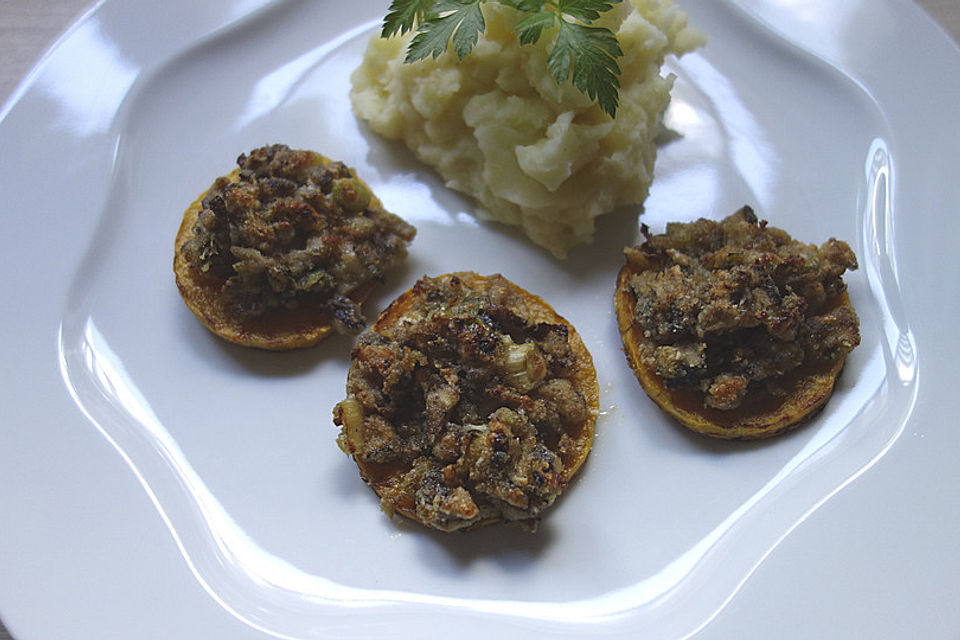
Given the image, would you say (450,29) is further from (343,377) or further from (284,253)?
(343,377)

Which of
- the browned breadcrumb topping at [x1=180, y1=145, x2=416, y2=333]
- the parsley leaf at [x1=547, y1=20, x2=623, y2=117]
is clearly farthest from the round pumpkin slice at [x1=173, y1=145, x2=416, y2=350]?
the parsley leaf at [x1=547, y1=20, x2=623, y2=117]

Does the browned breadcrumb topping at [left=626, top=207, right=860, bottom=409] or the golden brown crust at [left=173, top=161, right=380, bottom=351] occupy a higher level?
the browned breadcrumb topping at [left=626, top=207, right=860, bottom=409]

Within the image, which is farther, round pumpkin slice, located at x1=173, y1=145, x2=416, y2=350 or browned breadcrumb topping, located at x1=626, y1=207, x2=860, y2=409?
round pumpkin slice, located at x1=173, y1=145, x2=416, y2=350

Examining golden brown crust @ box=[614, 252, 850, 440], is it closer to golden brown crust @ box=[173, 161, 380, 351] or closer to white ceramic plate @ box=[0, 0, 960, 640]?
white ceramic plate @ box=[0, 0, 960, 640]

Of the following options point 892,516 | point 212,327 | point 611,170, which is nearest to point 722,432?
point 892,516

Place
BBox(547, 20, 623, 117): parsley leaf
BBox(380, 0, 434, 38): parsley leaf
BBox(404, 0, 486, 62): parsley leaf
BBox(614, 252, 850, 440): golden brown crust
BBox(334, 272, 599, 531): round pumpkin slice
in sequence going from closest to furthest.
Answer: BBox(334, 272, 599, 531): round pumpkin slice < BBox(614, 252, 850, 440): golden brown crust < BBox(547, 20, 623, 117): parsley leaf < BBox(404, 0, 486, 62): parsley leaf < BBox(380, 0, 434, 38): parsley leaf

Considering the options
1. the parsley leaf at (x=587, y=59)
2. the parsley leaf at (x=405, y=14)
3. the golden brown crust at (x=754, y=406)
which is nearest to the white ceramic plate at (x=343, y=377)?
the golden brown crust at (x=754, y=406)

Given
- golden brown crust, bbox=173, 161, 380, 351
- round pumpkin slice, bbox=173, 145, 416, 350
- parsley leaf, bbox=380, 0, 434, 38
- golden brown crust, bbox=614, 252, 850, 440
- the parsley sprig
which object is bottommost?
golden brown crust, bbox=173, 161, 380, 351

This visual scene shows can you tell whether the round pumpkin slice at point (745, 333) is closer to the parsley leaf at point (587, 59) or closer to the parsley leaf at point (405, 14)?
the parsley leaf at point (587, 59)
